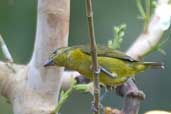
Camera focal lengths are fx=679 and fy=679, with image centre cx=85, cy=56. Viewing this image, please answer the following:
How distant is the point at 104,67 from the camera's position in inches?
52.1

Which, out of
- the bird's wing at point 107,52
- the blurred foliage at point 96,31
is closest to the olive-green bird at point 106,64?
the bird's wing at point 107,52

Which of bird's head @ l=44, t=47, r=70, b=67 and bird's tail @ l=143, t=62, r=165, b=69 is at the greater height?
bird's head @ l=44, t=47, r=70, b=67

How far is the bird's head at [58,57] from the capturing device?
116 centimetres

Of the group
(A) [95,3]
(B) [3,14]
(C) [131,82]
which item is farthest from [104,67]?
(A) [95,3]

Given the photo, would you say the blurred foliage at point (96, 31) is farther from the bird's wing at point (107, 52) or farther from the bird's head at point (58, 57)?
the bird's head at point (58, 57)

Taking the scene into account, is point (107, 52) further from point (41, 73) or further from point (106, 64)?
point (41, 73)

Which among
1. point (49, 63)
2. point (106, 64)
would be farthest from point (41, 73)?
point (106, 64)

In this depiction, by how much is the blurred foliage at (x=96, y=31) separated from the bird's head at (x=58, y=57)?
58.7 inches

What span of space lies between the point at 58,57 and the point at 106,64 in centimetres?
14

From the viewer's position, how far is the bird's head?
3.81ft

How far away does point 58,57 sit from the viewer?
1.22 meters

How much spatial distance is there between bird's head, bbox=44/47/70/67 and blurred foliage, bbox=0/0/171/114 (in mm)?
1492

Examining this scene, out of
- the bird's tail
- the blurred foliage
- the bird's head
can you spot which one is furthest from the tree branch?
the blurred foliage

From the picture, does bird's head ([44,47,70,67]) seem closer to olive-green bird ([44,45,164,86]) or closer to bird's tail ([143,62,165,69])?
olive-green bird ([44,45,164,86])
